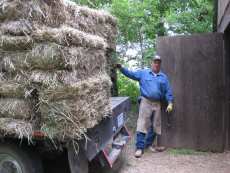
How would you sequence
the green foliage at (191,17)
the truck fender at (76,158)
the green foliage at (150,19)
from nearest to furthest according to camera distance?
the truck fender at (76,158) < the green foliage at (150,19) < the green foliage at (191,17)

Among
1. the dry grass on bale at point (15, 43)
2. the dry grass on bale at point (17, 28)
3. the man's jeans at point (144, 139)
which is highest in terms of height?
the dry grass on bale at point (17, 28)

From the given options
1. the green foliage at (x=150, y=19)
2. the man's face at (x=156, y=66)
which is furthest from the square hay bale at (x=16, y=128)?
the green foliage at (x=150, y=19)

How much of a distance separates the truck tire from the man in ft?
8.37

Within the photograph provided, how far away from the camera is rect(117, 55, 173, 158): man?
611cm

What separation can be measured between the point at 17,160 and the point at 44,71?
1125mm

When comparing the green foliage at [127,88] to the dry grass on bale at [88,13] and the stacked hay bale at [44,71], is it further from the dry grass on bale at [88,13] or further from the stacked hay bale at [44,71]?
the stacked hay bale at [44,71]

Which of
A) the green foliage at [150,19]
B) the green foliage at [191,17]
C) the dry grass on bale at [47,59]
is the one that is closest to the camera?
the dry grass on bale at [47,59]

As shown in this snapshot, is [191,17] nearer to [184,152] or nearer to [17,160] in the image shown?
[184,152]

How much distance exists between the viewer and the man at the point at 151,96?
611cm

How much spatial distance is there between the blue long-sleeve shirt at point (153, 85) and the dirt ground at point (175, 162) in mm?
1012

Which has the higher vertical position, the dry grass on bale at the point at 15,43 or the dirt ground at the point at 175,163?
the dry grass on bale at the point at 15,43

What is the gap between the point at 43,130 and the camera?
11.3 ft

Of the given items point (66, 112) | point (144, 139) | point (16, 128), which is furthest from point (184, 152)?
point (16, 128)

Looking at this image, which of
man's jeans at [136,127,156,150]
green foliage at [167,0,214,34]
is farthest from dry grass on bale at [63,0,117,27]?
green foliage at [167,0,214,34]
